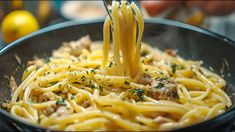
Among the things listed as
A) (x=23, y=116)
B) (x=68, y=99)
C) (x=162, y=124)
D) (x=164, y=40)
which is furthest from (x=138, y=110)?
(x=164, y=40)

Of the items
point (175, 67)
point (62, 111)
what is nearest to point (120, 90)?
point (62, 111)

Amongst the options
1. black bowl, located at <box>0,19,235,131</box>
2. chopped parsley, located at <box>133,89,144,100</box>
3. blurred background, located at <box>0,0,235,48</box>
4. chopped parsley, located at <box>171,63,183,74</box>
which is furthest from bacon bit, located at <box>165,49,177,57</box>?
blurred background, located at <box>0,0,235,48</box>

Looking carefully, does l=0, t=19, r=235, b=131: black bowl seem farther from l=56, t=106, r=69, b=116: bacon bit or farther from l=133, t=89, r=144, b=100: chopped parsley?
l=133, t=89, r=144, b=100: chopped parsley

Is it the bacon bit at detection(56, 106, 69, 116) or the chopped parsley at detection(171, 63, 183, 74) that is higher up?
the chopped parsley at detection(171, 63, 183, 74)

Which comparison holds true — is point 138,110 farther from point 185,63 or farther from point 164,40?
point 164,40

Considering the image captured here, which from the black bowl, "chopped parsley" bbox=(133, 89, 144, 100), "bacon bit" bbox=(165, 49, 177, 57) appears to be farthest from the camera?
"bacon bit" bbox=(165, 49, 177, 57)

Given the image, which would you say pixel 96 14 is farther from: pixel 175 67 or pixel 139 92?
pixel 139 92
